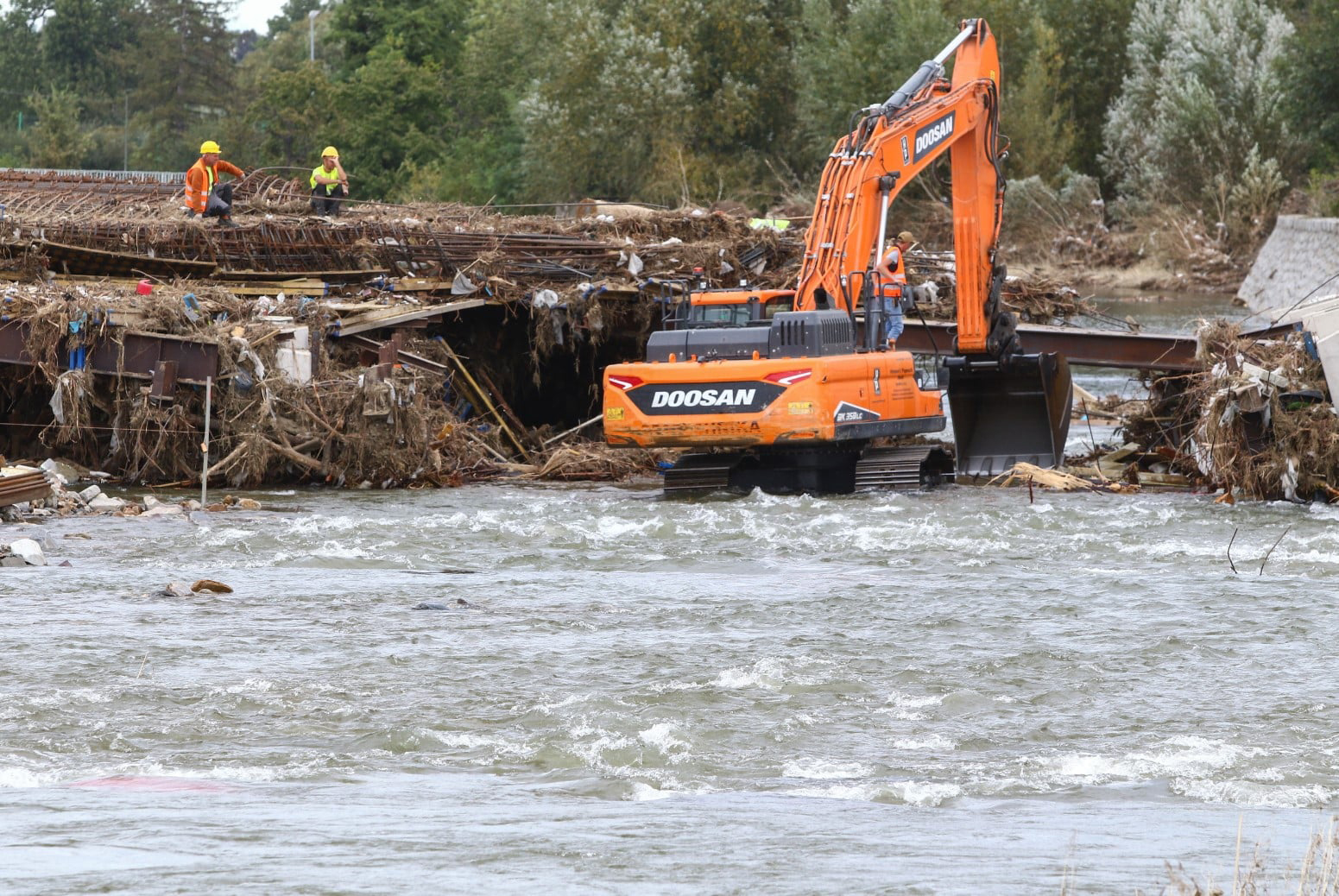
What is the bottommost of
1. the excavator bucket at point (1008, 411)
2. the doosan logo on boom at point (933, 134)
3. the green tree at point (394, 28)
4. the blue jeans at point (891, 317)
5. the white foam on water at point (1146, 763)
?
the white foam on water at point (1146, 763)

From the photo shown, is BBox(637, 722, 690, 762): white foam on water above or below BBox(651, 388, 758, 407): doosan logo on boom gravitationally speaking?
below

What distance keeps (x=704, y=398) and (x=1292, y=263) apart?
3527 centimetres

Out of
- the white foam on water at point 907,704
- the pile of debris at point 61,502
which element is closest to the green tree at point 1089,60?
the pile of debris at point 61,502

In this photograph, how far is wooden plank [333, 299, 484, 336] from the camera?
2202 centimetres

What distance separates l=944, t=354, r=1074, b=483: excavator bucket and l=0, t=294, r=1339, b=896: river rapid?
4156mm

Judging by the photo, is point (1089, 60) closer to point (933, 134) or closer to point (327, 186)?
point (327, 186)

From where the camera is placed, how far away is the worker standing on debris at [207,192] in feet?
82.2

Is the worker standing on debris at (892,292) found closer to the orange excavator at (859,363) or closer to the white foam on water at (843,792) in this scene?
the orange excavator at (859,363)

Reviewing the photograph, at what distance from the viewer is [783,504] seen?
19125 millimetres

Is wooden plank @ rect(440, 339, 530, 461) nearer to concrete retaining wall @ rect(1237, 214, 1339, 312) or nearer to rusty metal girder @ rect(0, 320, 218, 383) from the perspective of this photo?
rusty metal girder @ rect(0, 320, 218, 383)

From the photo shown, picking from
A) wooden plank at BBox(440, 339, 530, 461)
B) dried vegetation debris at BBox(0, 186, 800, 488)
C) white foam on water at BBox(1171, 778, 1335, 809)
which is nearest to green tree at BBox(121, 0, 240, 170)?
dried vegetation debris at BBox(0, 186, 800, 488)

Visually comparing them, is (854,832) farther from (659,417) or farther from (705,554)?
(659,417)

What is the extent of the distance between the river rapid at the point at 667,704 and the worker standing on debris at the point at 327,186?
10331 mm

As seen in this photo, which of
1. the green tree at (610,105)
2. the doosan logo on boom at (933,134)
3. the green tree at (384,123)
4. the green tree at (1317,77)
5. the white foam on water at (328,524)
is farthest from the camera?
Result: the green tree at (384,123)
